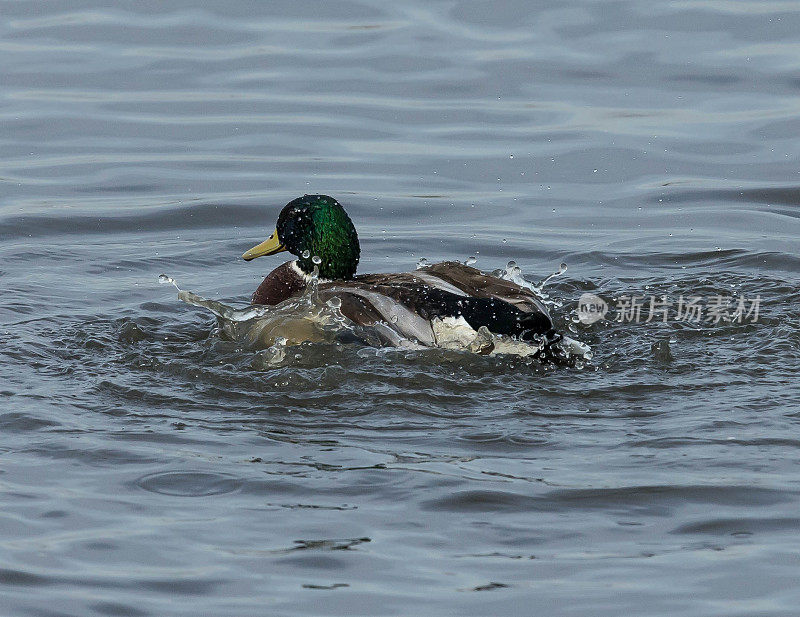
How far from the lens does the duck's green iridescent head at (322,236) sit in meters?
7.65

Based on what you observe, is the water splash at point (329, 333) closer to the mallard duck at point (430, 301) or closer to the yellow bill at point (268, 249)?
the mallard duck at point (430, 301)

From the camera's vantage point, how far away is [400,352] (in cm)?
641

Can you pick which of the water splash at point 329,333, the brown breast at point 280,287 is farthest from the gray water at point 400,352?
the brown breast at point 280,287

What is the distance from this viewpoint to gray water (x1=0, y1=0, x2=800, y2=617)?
4.58m

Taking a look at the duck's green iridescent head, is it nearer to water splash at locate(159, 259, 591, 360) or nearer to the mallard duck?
the mallard duck

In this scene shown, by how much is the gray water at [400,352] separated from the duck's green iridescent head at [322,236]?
639 millimetres

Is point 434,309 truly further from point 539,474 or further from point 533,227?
point 533,227

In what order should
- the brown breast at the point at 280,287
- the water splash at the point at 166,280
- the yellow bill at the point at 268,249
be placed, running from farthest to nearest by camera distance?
1. the yellow bill at the point at 268,249
2. the brown breast at the point at 280,287
3. the water splash at the point at 166,280

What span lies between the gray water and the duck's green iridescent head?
64 centimetres

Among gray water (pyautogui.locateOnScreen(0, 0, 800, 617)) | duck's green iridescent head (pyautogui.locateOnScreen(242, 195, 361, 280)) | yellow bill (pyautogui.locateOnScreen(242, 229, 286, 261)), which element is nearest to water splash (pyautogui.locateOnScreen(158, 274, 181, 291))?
gray water (pyautogui.locateOnScreen(0, 0, 800, 617))

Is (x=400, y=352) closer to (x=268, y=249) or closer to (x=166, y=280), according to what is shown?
(x=268, y=249)

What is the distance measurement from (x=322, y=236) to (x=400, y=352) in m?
1.41

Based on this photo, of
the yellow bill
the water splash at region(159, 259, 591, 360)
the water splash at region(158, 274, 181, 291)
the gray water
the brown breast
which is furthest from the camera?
the yellow bill

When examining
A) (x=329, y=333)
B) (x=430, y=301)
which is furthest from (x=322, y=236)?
(x=430, y=301)
